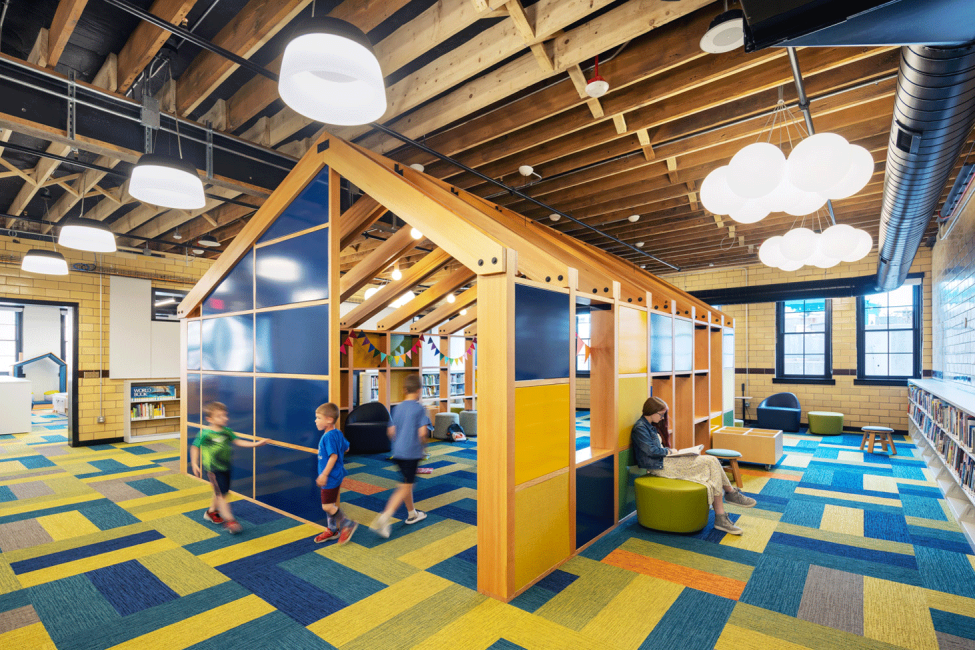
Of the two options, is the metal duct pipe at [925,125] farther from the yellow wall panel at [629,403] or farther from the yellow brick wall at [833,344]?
the yellow brick wall at [833,344]

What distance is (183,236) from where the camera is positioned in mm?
9289

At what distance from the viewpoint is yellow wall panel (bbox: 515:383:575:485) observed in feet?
11.7

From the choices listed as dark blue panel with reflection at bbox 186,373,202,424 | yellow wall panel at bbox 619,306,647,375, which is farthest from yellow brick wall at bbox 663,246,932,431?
dark blue panel with reflection at bbox 186,373,202,424

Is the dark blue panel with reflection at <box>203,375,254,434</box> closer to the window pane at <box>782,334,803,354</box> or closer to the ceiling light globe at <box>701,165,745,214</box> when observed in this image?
the ceiling light globe at <box>701,165,745,214</box>

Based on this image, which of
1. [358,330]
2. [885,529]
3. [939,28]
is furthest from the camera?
[358,330]

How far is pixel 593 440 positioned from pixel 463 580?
1939 mm

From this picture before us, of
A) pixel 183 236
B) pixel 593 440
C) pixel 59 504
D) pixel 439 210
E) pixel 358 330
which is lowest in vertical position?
pixel 59 504

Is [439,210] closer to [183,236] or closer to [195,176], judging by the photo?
[195,176]

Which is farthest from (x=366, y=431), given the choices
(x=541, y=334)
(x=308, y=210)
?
(x=541, y=334)

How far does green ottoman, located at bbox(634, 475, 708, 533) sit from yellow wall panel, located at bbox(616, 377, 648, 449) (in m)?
0.55

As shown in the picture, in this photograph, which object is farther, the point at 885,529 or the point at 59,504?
the point at 59,504

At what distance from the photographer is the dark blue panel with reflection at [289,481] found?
486cm

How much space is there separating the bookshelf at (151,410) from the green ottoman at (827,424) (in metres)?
13.8

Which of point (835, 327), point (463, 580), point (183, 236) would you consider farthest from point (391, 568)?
point (835, 327)
